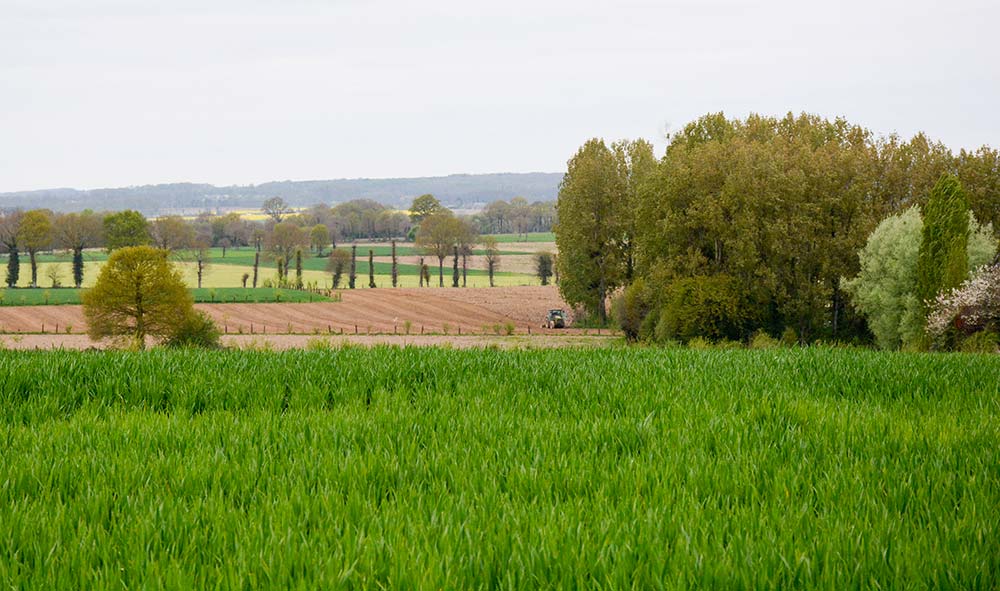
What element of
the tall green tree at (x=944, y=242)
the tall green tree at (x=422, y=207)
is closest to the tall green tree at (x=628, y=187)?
the tall green tree at (x=944, y=242)

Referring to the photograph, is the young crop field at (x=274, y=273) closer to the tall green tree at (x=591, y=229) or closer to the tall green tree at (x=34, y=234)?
the tall green tree at (x=34, y=234)

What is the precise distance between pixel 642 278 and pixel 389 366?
4827 cm

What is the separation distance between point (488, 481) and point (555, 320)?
7179cm

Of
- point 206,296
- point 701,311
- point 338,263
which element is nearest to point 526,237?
point 338,263

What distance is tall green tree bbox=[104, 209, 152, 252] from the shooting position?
107 m

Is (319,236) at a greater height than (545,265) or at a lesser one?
greater

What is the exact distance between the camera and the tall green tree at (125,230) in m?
107

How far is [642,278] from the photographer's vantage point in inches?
2293

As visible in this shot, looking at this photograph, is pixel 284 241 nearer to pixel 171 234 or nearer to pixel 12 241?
pixel 171 234

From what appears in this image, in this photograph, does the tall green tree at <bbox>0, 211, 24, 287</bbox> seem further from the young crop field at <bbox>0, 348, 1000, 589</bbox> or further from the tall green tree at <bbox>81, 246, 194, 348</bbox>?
the young crop field at <bbox>0, 348, 1000, 589</bbox>

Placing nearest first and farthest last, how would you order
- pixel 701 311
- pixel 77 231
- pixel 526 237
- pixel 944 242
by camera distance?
pixel 944 242 → pixel 701 311 → pixel 77 231 → pixel 526 237

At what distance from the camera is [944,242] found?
4128 centimetres

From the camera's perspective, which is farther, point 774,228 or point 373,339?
point 373,339

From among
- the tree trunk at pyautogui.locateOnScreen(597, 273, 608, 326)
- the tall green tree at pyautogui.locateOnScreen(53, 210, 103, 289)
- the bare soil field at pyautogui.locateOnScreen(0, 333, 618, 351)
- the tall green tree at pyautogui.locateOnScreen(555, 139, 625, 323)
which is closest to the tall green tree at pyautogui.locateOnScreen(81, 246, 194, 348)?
the bare soil field at pyautogui.locateOnScreen(0, 333, 618, 351)
